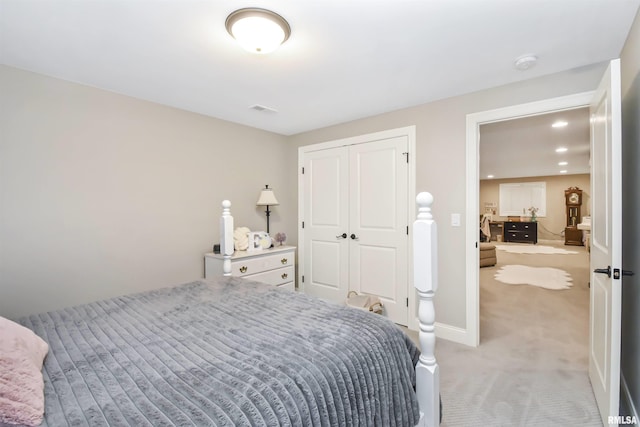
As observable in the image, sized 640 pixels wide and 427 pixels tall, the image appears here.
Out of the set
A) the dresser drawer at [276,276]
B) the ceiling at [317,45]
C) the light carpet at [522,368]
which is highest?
the ceiling at [317,45]

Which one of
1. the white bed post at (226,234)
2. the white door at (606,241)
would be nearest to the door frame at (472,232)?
the white door at (606,241)

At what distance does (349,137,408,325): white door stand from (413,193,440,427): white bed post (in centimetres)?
180

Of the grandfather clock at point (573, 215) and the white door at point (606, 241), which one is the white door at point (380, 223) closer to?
the white door at point (606, 241)

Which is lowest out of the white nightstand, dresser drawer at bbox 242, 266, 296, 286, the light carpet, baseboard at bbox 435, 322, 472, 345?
the light carpet

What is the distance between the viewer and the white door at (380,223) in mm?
3201

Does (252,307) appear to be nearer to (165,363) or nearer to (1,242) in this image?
(165,363)

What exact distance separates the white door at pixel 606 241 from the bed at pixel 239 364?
3.13 feet

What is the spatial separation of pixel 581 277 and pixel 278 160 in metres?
5.53

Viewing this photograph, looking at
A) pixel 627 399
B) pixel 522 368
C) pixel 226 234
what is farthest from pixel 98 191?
pixel 627 399

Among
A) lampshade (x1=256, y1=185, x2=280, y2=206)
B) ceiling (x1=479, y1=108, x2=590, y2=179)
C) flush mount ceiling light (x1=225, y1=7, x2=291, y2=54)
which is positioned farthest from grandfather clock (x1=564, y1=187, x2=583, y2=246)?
flush mount ceiling light (x1=225, y1=7, x2=291, y2=54)

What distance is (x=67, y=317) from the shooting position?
1555 millimetres

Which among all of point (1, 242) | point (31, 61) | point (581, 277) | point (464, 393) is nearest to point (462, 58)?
point (464, 393)

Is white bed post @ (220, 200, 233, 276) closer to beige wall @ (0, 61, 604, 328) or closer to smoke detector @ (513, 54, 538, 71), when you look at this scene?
beige wall @ (0, 61, 604, 328)

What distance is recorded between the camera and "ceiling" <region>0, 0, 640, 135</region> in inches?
62.1
